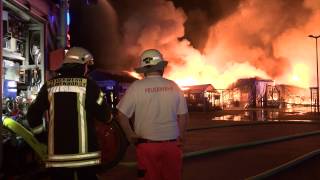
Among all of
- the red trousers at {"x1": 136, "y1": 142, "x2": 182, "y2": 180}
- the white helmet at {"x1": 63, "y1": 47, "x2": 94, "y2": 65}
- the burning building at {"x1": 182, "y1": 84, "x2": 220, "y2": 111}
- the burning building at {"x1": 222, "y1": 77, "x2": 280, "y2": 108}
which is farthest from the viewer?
the burning building at {"x1": 222, "y1": 77, "x2": 280, "y2": 108}

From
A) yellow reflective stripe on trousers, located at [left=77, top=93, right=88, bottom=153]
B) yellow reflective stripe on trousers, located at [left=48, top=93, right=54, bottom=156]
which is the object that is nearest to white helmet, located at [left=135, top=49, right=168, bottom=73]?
yellow reflective stripe on trousers, located at [left=77, top=93, right=88, bottom=153]

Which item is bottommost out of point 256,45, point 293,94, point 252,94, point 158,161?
point 158,161

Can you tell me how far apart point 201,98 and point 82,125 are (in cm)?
3037

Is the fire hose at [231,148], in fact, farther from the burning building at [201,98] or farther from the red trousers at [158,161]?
the burning building at [201,98]

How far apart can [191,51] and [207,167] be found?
1625 inches

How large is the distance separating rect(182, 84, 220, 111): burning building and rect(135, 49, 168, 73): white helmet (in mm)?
27692

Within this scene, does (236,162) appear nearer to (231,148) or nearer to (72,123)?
(231,148)

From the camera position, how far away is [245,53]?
5506 centimetres

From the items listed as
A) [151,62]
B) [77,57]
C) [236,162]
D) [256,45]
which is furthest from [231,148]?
[256,45]

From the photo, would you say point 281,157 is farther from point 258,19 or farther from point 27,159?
point 258,19

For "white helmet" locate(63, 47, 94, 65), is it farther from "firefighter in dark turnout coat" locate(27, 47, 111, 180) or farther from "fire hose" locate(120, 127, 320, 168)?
"fire hose" locate(120, 127, 320, 168)

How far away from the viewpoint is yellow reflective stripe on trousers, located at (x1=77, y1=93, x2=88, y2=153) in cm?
334

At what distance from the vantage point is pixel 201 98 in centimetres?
3353

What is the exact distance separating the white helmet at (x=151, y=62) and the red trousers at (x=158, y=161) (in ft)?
1.98
